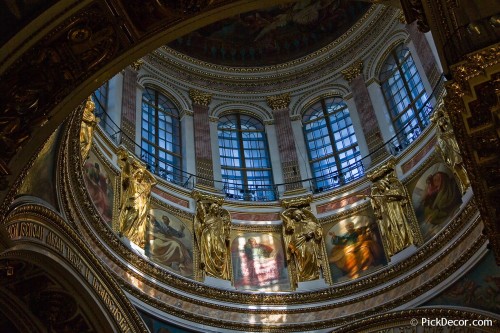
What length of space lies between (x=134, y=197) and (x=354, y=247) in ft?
21.3

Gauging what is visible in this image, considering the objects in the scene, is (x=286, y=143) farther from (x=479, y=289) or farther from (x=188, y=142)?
(x=479, y=289)

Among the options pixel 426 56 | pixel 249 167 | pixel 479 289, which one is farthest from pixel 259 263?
pixel 426 56

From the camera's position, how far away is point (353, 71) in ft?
85.7

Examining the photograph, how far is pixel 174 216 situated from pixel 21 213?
26.6 ft

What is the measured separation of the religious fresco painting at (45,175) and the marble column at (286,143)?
9.93 m

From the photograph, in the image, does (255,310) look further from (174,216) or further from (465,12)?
(465,12)

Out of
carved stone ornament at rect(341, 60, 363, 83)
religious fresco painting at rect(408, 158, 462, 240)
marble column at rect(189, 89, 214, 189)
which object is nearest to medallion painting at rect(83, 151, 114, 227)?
marble column at rect(189, 89, 214, 189)

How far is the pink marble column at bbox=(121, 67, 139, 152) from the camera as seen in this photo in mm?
22062

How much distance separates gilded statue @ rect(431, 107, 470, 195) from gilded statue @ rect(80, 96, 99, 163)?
920 cm

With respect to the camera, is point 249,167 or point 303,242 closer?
point 303,242

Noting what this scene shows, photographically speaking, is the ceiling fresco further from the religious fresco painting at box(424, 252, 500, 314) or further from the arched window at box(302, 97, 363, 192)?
the religious fresco painting at box(424, 252, 500, 314)

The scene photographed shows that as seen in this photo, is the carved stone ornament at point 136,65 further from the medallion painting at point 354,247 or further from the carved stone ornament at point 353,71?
the medallion painting at point 354,247

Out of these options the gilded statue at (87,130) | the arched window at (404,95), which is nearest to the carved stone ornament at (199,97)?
the arched window at (404,95)

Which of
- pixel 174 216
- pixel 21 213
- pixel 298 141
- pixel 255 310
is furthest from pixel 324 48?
pixel 21 213
